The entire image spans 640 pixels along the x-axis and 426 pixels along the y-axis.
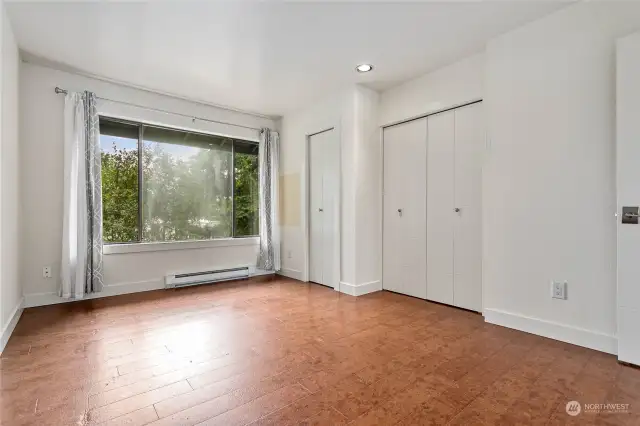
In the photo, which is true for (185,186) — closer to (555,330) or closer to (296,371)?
(296,371)

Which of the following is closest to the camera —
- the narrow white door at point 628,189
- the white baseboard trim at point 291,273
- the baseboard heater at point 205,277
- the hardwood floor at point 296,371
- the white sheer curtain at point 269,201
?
the hardwood floor at point 296,371

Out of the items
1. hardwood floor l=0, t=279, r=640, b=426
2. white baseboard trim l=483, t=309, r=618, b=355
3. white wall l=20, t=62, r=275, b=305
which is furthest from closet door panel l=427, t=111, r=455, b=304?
white wall l=20, t=62, r=275, b=305

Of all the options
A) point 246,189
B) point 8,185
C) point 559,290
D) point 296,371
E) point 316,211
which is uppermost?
point 246,189

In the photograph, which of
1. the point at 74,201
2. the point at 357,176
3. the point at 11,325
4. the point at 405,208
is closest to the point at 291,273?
the point at 357,176

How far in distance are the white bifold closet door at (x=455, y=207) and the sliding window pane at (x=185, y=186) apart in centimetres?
288

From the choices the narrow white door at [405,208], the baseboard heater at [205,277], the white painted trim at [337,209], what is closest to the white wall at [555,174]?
the narrow white door at [405,208]

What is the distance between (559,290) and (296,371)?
202cm

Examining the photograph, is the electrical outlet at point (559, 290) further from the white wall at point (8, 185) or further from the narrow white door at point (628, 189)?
the white wall at point (8, 185)

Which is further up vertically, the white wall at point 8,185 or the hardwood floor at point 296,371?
the white wall at point 8,185

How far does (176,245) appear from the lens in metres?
4.14

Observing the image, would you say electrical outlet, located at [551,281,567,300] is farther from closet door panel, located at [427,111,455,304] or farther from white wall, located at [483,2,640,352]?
closet door panel, located at [427,111,455,304]

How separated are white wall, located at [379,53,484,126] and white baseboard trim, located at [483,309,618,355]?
6.48ft

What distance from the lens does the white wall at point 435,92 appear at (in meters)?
3.02

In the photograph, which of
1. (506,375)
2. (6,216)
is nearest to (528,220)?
(506,375)
